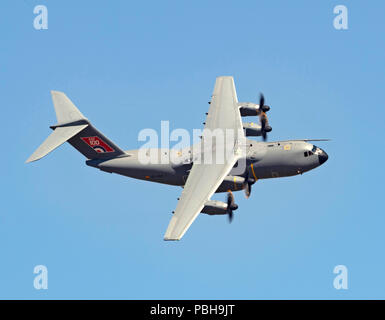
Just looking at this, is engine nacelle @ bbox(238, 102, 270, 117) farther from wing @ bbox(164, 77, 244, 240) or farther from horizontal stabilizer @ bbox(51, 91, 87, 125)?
horizontal stabilizer @ bbox(51, 91, 87, 125)

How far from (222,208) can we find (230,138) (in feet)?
24.0

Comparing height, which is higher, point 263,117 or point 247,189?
point 263,117

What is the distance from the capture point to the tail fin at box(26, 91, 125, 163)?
58344 millimetres

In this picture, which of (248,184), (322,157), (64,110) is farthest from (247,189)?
(64,110)

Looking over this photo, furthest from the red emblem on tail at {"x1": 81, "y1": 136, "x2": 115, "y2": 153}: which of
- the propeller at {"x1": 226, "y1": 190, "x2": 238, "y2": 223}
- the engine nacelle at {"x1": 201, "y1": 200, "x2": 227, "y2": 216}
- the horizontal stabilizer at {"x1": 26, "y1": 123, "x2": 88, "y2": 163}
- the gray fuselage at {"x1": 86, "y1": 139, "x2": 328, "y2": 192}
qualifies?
the propeller at {"x1": 226, "y1": 190, "x2": 238, "y2": 223}

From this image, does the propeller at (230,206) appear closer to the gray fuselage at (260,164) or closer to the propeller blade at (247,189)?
the propeller blade at (247,189)

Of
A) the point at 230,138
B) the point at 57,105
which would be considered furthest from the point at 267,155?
the point at 57,105

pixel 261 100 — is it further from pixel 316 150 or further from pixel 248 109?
pixel 316 150

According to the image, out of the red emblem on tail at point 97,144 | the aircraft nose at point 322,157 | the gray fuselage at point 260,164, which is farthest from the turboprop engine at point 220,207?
the red emblem on tail at point 97,144

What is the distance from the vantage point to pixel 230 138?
59219 millimetres

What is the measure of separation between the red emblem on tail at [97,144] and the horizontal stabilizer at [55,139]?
1214 mm

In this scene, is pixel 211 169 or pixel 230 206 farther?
pixel 211 169

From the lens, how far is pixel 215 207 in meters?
53.7

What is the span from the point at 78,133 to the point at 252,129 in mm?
13204
